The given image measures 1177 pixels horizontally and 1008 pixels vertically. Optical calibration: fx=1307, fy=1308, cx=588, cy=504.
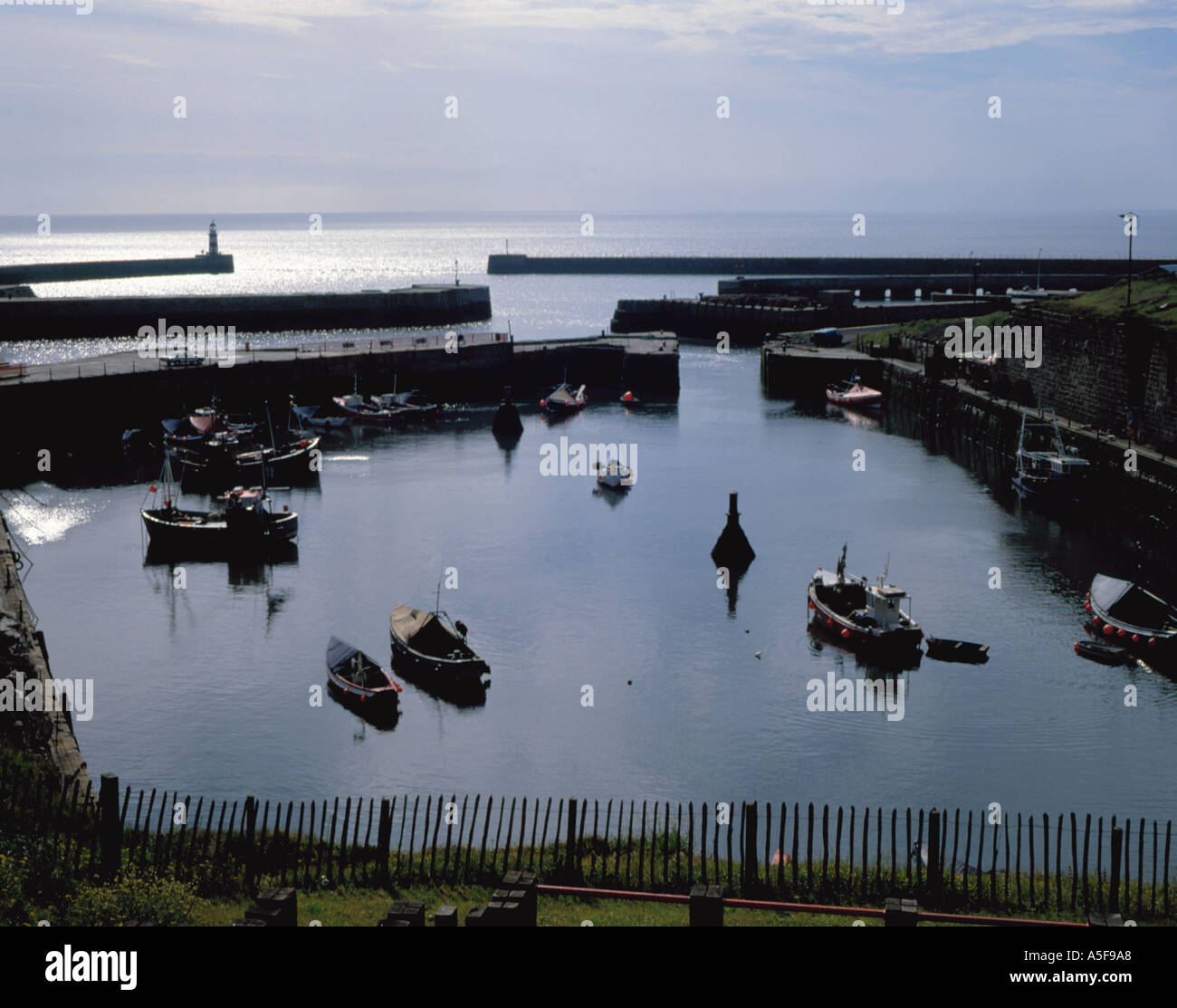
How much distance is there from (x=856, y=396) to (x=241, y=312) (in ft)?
250

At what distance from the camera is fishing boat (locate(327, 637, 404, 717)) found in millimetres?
40469

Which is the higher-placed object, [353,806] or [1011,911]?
[1011,911]

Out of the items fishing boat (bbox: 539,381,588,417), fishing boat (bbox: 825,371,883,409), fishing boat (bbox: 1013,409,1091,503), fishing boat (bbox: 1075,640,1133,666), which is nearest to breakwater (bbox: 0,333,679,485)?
fishing boat (bbox: 539,381,588,417)

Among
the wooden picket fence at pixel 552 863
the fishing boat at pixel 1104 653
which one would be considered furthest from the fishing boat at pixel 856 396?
the wooden picket fence at pixel 552 863

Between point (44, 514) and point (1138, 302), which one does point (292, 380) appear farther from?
point (1138, 302)

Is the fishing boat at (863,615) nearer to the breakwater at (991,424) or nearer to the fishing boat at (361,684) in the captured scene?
the fishing boat at (361,684)

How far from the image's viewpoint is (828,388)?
383ft

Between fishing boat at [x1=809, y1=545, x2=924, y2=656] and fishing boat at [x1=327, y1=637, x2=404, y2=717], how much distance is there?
1611cm

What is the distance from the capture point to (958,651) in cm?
4572

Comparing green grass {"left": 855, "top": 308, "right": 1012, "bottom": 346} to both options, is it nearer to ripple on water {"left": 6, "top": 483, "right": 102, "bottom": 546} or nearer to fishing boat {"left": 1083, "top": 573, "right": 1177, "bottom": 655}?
fishing boat {"left": 1083, "top": 573, "right": 1177, "bottom": 655}
